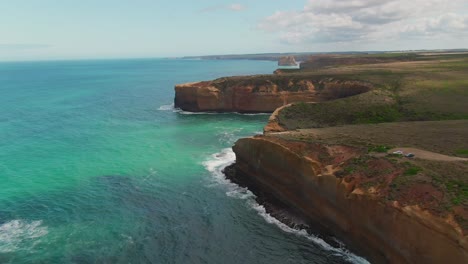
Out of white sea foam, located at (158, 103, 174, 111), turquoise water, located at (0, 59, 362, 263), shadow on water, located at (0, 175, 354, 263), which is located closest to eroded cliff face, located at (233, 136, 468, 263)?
turquoise water, located at (0, 59, 362, 263)

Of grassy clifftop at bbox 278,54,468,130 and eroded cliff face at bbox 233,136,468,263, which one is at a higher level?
grassy clifftop at bbox 278,54,468,130

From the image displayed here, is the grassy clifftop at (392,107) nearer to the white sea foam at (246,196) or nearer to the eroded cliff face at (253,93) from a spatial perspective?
the white sea foam at (246,196)

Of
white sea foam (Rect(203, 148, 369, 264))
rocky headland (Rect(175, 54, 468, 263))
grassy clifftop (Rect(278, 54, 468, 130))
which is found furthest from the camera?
grassy clifftop (Rect(278, 54, 468, 130))

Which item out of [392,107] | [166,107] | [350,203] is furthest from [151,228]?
[166,107]

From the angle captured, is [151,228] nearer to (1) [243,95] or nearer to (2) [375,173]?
A: (2) [375,173]

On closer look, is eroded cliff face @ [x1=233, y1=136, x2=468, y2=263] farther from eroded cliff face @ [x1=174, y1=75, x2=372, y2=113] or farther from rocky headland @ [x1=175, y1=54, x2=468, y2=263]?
eroded cliff face @ [x1=174, y1=75, x2=372, y2=113]

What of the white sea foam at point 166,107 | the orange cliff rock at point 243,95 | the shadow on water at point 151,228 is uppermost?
the orange cliff rock at point 243,95

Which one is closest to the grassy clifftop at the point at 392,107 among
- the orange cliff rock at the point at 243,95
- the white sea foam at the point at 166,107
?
the orange cliff rock at the point at 243,95

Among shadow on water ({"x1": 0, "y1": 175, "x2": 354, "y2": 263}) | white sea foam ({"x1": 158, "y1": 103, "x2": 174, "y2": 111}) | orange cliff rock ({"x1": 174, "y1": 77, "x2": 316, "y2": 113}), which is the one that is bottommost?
shadow on water ({"x1": 0, "y1": 175, "x2": 354, "y2": 263})
